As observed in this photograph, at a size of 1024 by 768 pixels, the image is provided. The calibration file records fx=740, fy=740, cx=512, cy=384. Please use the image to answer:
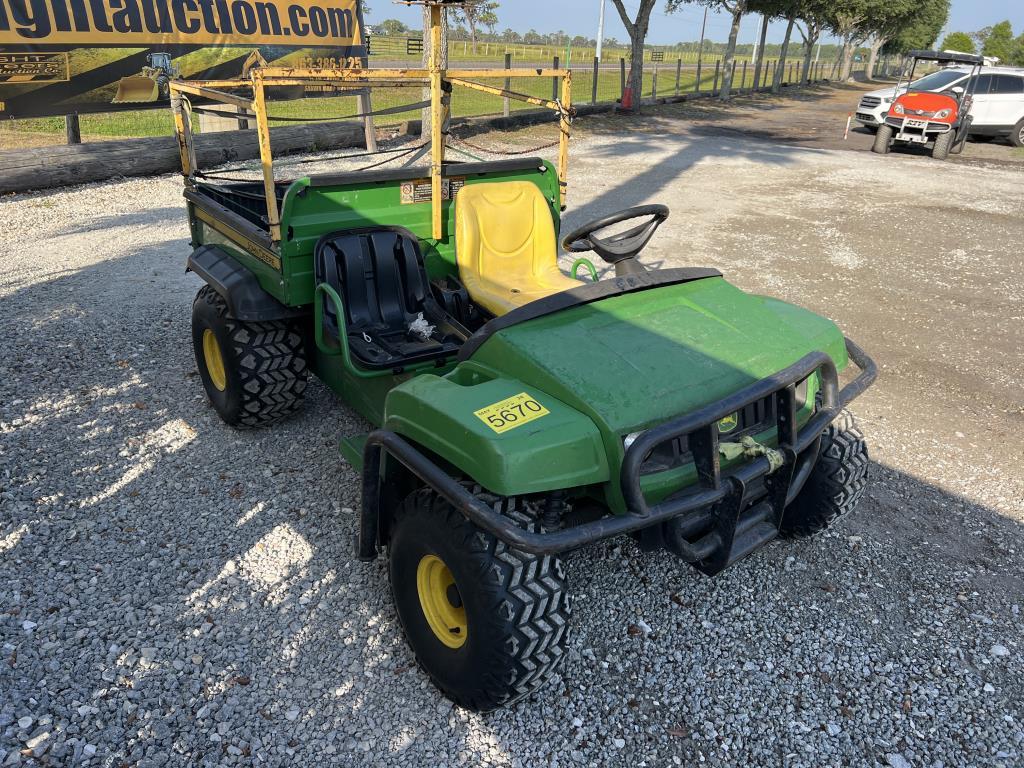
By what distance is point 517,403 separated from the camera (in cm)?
223

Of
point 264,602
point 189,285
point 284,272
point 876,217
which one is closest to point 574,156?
point 876,217

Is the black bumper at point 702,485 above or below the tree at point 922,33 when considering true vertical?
below

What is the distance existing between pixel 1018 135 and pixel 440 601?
60.5ft

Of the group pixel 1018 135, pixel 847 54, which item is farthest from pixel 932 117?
pixel 847 54

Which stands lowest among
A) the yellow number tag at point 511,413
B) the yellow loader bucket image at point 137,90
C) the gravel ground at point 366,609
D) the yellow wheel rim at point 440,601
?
the gravel ground at point 366,609

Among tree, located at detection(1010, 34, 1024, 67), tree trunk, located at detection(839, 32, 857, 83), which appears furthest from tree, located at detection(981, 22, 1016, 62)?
tree trunk, located at detection(839, 32, 857, 83)

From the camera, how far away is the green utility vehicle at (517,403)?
213 cm

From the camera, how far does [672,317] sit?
270 cm

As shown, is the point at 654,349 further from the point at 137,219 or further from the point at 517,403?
the point at 137,219

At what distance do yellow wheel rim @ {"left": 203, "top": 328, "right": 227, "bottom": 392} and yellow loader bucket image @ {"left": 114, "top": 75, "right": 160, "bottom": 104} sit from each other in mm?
7304

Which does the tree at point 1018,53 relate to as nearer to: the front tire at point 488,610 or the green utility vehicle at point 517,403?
the green utility vehicle at point 517,403

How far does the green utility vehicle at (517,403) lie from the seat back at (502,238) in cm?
1

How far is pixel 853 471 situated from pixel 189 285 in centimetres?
516

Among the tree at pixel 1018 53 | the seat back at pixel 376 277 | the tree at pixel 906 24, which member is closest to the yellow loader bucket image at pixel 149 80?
the seat back at pixel 376 277
